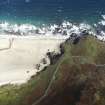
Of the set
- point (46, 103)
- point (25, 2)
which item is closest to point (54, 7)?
point (25, 2)

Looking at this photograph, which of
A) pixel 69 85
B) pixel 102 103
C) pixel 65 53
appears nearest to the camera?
pixel 102 103

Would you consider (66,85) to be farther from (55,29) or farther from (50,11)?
(50,11)

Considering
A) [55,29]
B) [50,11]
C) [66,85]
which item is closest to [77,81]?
[66,85]

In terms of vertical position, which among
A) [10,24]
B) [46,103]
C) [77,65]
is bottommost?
[46,103]

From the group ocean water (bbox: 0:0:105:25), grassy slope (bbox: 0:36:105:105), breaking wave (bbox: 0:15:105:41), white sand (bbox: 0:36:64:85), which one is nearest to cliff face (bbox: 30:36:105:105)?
grassy slope (bbox: 0:36:105:105)

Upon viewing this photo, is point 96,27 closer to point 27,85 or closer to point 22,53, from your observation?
point 22,53

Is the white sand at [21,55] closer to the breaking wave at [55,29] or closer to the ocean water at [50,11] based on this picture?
the breaking wave at [55,29]

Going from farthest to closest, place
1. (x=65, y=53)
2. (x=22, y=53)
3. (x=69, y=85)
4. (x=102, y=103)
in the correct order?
(x=22, y=53) → (x=65, y=53) → (x=69, y=85) → (x=102, y=103)
